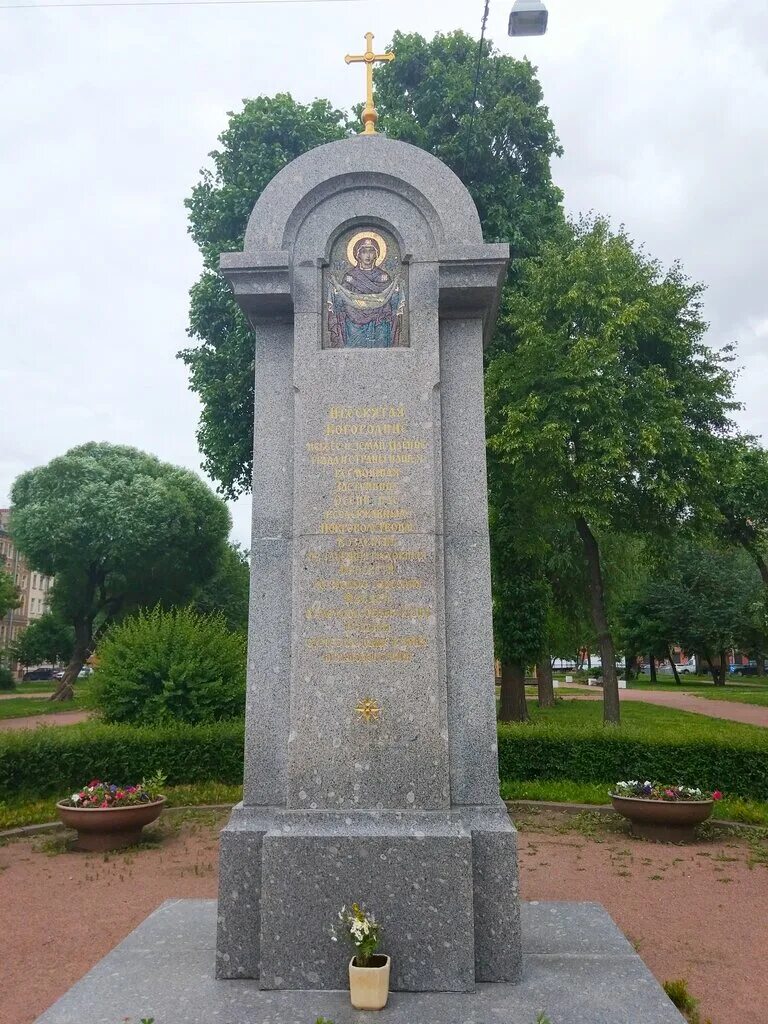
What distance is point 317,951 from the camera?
524 centimetres

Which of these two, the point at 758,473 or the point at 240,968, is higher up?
the point at 758,473

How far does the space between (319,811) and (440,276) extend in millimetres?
3976

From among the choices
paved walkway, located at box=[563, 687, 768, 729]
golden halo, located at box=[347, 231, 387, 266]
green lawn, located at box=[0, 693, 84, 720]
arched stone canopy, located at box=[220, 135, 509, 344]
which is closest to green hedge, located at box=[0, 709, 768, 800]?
arched stone canopy, located at box=[220, 135, 509, 344]

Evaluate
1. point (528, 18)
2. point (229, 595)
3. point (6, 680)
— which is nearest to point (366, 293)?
point (528, 18)

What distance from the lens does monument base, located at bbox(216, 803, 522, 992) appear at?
5230 millimetres

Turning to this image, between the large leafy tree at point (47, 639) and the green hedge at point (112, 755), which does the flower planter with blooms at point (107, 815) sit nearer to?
the green hedge at point (112, 755)

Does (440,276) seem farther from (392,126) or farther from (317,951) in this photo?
(392,126)

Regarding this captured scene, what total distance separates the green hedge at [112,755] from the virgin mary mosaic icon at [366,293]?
10.6 m

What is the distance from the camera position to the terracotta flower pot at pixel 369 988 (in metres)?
4.90

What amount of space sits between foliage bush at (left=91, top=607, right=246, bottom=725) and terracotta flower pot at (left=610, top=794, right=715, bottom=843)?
9.28 metres

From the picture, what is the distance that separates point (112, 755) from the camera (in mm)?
14523

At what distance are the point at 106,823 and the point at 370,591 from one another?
7548 millimetres

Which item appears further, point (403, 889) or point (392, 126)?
point (392, 126)

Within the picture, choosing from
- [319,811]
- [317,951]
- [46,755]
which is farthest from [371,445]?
[46,755]
